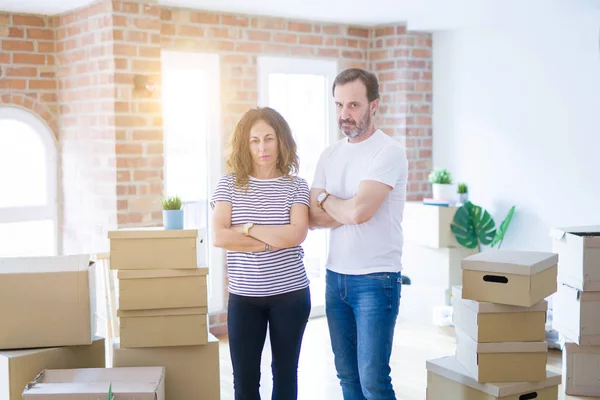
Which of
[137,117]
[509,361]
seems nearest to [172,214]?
[509,361]

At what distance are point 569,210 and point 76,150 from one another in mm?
3329

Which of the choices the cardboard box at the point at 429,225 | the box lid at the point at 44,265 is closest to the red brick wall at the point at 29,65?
the box lid at the point at 44,265

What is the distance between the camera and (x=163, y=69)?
4961mm

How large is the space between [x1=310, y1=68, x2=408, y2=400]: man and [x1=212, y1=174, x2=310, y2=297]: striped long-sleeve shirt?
124mm

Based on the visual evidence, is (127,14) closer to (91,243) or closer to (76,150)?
(76,150)

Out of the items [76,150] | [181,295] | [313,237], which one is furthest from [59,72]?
[181,295]

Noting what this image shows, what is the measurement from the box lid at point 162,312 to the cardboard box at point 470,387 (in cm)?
104

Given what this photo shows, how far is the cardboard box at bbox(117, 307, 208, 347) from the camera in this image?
9.92 ft

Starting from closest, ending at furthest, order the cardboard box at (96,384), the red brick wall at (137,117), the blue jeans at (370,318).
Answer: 1. the cardboard box at (96,384)
2. the blue jeans at (370,318)
3. the red brick wall at (137,117)

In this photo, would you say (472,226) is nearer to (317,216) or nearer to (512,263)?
(512,263)

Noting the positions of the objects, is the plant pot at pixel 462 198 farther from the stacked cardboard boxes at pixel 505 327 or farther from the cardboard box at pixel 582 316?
the stacked cardboard boxes at pixel 505 327

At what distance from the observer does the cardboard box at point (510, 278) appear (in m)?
2.87

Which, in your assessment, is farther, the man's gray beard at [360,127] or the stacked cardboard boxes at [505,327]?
the stacked cardboard boxes at [505,327]

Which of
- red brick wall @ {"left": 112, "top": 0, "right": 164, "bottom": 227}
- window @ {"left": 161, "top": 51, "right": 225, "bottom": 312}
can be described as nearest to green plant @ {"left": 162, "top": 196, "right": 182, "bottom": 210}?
red brick wall @ {"left": 112, "top": 0, "right": 164, "bottom": 227}
